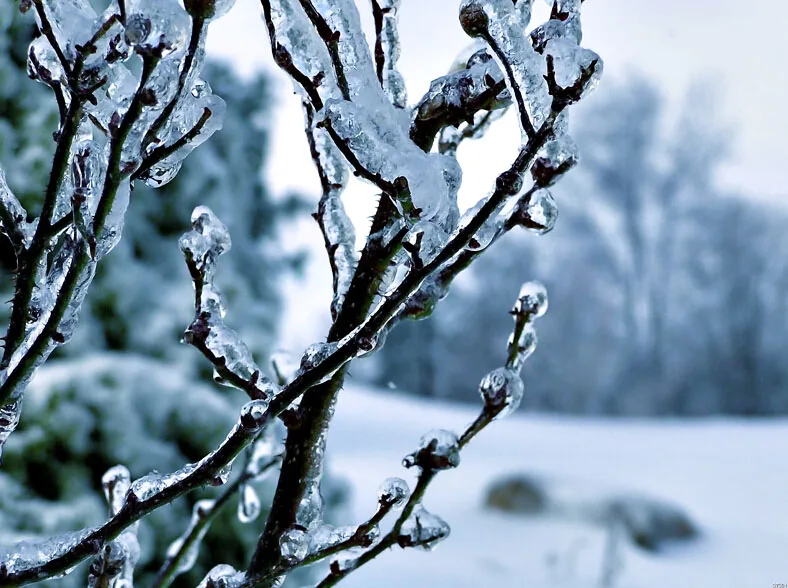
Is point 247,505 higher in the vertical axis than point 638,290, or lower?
lower

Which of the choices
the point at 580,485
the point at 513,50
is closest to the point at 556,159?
the point at 513,50

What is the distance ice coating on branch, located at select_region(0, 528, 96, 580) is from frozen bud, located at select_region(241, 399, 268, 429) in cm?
15

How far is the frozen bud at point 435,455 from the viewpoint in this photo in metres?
0.74

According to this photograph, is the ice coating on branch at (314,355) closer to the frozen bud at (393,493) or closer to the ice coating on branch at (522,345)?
the frozen bud at (393,493)

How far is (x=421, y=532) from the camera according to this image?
2.42ft

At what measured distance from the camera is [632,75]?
44.4 ft

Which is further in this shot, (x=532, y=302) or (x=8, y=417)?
(x=532, y=302)

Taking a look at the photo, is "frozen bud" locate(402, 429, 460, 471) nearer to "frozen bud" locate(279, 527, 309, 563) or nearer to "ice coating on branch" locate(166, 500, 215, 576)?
"frozen bud" locate(279, 527, 309, 563)

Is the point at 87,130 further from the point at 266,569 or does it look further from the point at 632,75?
the point at 632,75

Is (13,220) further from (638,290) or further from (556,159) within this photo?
(638,290)

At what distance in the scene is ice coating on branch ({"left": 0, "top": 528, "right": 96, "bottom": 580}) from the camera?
59 cm

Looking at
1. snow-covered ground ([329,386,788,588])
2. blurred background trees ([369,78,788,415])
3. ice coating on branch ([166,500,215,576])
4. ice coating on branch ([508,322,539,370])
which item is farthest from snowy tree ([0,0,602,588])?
blurred background trees ([369,78,788,415])

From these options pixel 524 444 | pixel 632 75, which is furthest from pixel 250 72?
pixel 632 75

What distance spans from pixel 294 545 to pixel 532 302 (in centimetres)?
34
